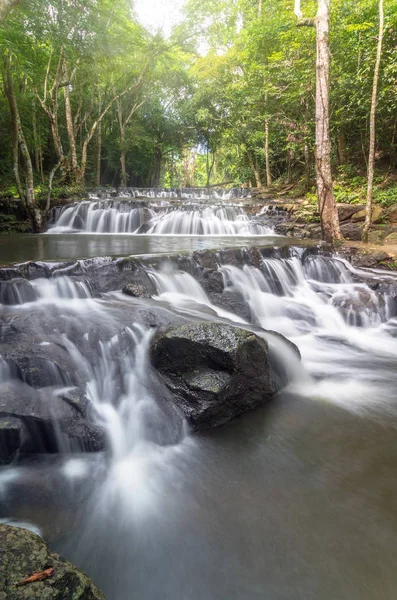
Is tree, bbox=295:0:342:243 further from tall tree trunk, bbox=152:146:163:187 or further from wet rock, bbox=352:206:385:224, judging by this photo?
tall tree trunk, bbox=152:146:163:187

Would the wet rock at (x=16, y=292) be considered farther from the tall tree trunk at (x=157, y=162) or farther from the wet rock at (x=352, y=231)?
the tall tree trunk at (x=157, y=162)

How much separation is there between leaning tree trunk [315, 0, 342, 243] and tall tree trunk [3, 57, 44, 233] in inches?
316

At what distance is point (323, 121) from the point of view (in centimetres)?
945

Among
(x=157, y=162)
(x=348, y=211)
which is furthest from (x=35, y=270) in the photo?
(x=157, y=162)

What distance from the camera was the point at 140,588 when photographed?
214cm

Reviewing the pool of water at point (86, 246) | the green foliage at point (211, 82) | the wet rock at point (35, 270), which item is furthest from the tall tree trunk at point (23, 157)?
the wet rock at point (35, 270)

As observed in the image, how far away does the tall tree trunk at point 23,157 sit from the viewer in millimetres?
8805

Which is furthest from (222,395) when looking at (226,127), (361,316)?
(226,127)

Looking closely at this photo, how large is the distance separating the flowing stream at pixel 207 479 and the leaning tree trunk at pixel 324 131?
17.6ft

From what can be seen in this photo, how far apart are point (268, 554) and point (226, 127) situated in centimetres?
2541

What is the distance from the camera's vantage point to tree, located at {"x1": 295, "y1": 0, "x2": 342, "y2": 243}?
8.92 m

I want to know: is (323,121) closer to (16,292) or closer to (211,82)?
(16,292)

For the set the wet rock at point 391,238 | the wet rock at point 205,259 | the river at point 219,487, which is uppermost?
the wet rock at point 391,238

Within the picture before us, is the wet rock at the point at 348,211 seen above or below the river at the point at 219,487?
above
